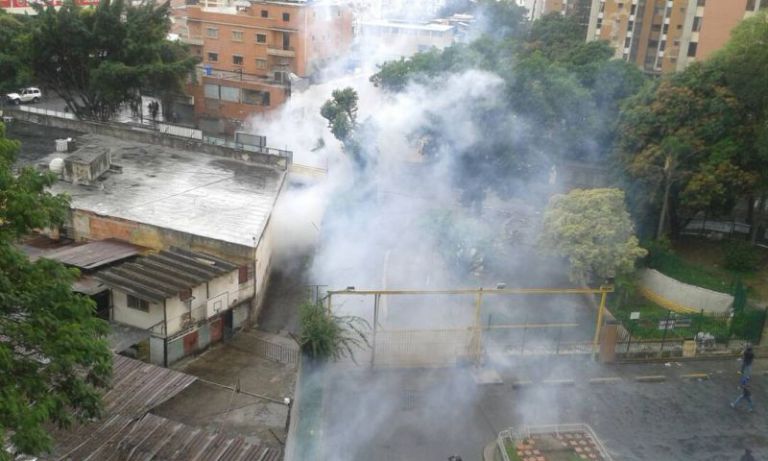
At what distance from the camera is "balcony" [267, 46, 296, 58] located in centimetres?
3722

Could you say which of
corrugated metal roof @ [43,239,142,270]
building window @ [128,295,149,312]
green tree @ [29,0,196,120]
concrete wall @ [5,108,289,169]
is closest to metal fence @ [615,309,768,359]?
building window @ [128,295,149,312]

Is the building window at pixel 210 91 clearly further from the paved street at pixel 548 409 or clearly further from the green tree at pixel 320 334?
the paved street at pixel 548 409

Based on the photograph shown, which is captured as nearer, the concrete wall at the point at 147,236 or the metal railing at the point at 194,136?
the concrete wall at the point at 147,236

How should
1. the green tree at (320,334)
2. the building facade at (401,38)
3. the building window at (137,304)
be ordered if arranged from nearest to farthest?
the building window at (137,304)
the green tree at (320,334)
the building facade at (401,38)

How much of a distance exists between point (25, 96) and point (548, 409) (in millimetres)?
35497

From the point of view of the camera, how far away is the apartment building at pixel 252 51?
34906 mm

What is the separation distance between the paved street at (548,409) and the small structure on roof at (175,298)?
9.28 ft

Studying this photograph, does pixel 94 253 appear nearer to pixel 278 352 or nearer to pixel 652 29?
pixel 278 352

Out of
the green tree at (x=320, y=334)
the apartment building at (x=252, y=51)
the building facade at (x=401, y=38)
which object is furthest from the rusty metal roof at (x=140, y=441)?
the building facade at (x=401, y=38)

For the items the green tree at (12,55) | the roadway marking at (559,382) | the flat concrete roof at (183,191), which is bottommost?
the roadway marking at (559,382)

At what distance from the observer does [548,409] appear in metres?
13.2

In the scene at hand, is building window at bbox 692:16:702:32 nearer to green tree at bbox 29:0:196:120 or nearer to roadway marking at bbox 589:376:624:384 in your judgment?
green tree at bbox 29:0:196:120

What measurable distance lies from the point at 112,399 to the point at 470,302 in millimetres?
9186

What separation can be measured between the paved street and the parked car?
31.3 m
